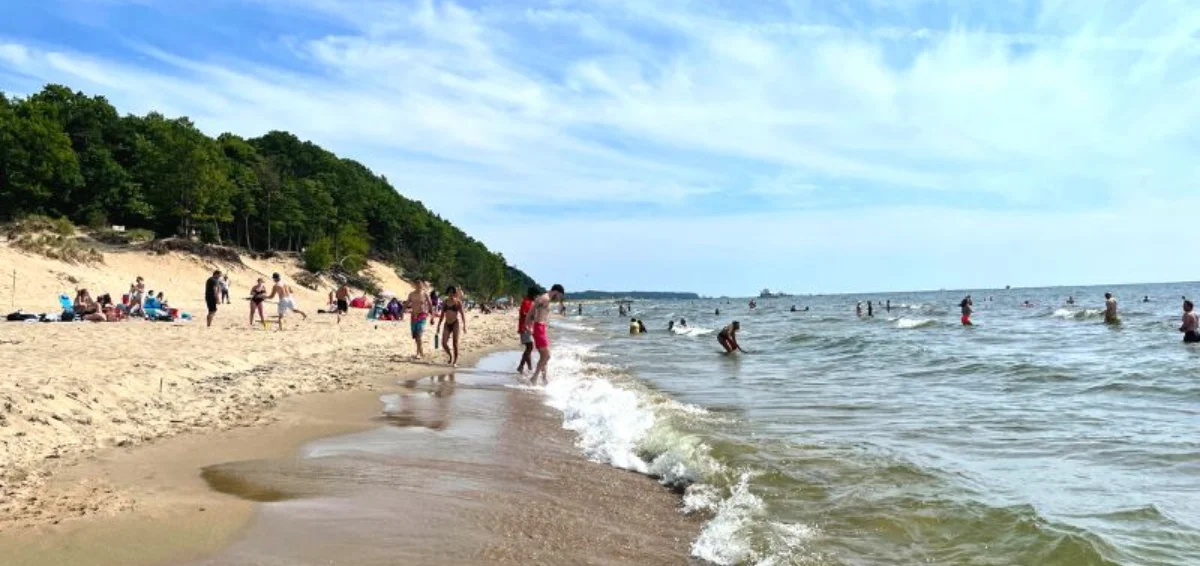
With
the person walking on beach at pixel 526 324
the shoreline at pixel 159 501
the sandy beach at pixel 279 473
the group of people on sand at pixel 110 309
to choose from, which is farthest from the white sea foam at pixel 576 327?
the shoreline at pixel 159 501

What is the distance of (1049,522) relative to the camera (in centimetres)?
520

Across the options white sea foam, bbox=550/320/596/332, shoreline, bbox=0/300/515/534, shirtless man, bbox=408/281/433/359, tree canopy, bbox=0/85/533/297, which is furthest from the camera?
tree canopy, bbox=0/85/533/297

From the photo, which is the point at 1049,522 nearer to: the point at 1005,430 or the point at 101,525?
the point at 1005,430

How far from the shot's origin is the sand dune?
550 centimetres

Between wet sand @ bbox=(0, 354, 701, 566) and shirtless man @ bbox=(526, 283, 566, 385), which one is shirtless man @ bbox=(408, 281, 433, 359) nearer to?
shirtless man @ bbox=(526, 283, 566, 385)

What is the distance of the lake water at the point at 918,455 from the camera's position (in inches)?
192

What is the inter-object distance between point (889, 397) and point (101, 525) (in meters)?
10.9

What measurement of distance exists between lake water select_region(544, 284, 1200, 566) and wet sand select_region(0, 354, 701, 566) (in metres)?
0.56

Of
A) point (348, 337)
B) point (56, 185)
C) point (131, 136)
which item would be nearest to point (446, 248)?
point (131, 136)

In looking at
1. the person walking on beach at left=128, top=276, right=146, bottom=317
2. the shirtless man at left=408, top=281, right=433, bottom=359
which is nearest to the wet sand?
the shirtless man at left=408, top=281, right=433, bottom=359

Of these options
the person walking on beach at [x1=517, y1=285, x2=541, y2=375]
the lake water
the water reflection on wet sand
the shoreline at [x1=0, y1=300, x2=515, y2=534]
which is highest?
the person walking on beach at [x1=517, y1=285, x2=541, y2=375]

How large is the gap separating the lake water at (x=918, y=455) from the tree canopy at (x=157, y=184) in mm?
43431

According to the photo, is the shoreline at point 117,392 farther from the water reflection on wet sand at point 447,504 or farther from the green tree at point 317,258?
the green tree at point 317,258

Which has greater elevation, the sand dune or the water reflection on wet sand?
the sand dune
